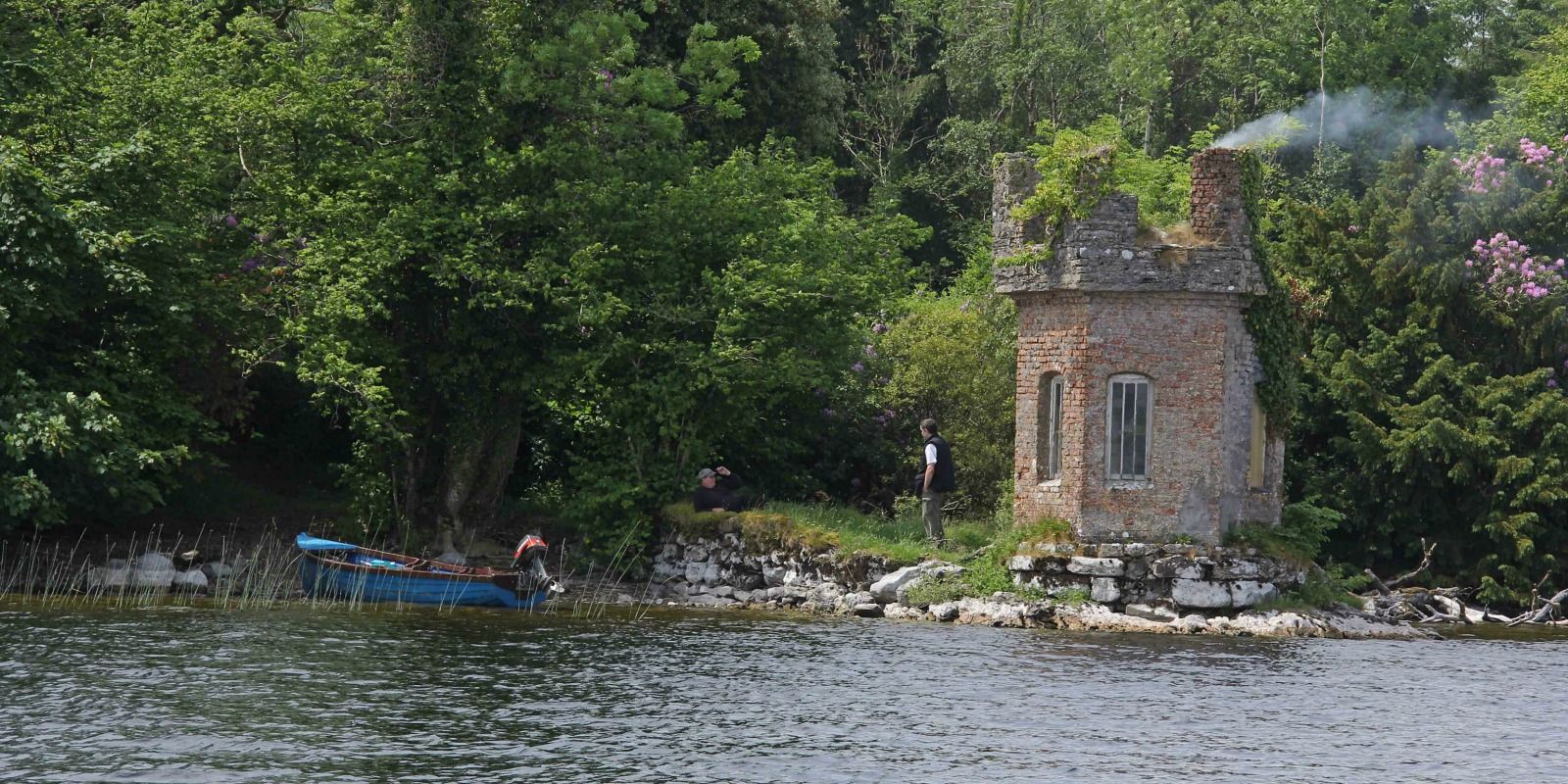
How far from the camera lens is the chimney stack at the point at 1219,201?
1074 inches

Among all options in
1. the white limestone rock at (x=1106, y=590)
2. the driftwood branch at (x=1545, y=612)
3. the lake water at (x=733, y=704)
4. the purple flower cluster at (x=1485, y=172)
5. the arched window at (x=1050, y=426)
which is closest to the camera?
the lake water at (x=733, y=704)

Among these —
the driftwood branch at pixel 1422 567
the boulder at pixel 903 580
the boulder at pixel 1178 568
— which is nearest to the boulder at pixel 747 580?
the boulder at pixel 903 580

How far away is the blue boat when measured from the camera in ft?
90.5

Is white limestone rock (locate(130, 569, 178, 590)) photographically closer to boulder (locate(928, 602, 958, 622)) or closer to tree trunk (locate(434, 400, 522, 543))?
tree trunk (locate(434, 400, 522, 543))

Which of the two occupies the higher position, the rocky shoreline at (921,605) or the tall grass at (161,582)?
the rocky shoreline at (921,605)

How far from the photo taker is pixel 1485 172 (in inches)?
1344

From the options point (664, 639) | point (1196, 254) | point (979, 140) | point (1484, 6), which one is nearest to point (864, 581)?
point (664, 639)

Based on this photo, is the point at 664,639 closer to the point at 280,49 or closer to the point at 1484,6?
the point at 280,49

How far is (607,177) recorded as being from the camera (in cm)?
3148

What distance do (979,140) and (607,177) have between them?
22.9 m

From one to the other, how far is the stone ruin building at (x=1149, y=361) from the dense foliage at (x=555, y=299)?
2.95 ft

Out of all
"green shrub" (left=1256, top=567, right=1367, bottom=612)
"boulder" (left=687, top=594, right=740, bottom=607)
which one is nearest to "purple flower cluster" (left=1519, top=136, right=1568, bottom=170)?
"green shrub" (left=1256, top=567, right=1367, bottom=612)

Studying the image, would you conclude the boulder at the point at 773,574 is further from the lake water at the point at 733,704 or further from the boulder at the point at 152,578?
the boulder at the point at 152,578

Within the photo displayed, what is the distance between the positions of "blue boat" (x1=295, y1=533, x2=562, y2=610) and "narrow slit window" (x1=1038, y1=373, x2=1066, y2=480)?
7.36 meters
